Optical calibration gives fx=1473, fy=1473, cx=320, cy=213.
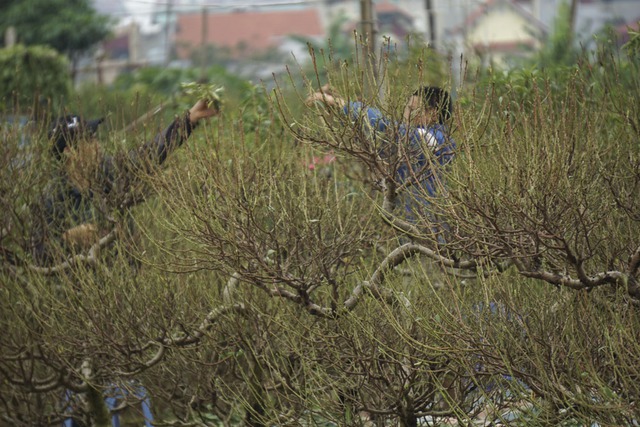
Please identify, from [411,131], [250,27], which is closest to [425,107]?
[411,131]

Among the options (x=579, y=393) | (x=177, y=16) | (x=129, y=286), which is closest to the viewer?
(x=579, y=393)

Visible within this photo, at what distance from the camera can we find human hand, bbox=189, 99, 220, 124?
10402 mm

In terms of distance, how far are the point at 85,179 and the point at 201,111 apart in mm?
1074

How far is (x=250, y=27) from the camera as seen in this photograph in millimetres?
102500

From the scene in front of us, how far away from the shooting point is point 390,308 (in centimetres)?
787

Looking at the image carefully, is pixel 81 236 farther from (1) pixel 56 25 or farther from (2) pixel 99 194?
(1) pixel 56 25

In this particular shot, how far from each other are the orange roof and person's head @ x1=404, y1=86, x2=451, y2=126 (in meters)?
89.8

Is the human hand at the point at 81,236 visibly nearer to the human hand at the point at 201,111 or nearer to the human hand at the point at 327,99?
the human hand at the point at 201,111

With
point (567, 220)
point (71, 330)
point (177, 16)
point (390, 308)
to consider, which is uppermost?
point (567, 220)

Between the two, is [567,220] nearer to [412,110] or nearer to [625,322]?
[625,322]

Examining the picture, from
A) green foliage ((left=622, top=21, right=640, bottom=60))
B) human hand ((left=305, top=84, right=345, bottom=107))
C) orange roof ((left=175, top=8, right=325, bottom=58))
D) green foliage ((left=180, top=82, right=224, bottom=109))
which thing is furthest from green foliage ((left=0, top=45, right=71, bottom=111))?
orange roof ((left=175, top=8, right=325, bottom=58))

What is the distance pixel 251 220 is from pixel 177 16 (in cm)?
9667

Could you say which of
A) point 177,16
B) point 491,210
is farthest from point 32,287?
point 177,16

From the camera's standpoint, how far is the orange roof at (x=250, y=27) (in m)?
100
